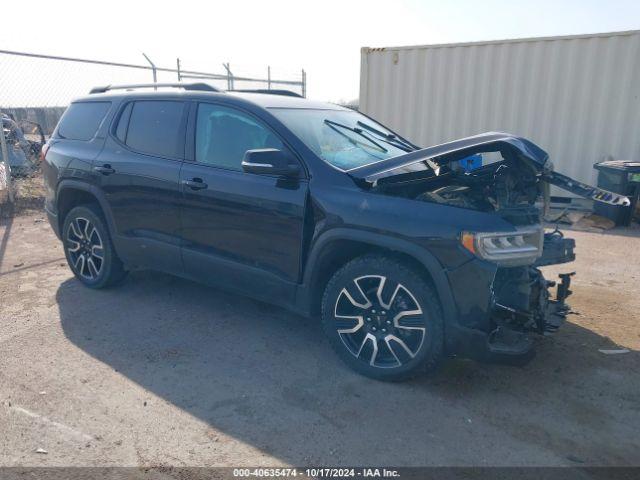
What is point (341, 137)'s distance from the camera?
4.08 m

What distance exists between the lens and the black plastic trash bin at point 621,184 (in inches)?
321

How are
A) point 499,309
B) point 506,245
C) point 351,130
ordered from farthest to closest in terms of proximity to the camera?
point 351,130 → point 499,309 → point 506,245

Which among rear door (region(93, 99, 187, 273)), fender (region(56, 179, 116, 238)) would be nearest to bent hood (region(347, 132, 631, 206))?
rear door (region(93, 99, 187, 273))

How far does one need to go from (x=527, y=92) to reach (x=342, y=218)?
24.4 feet

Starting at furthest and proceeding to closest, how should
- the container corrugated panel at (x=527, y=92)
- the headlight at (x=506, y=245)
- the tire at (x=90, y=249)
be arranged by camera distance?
1. the container corrugated panel at (x=527, y=92)
2. the tire at (x=90, y=249)
3. the headlight at (x=506, y=245)

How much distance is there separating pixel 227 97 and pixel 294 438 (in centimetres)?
253

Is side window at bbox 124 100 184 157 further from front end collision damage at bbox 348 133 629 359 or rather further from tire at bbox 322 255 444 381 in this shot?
tire at bbox 322 255 444 381

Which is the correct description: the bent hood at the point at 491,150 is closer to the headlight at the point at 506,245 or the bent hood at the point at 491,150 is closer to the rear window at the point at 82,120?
the headlight at the point at 506,245

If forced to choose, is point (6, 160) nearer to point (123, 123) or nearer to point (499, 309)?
point (123, 123)

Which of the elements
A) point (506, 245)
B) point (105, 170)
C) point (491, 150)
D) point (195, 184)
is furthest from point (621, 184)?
point (105, 170)

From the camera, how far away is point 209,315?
14.8 ft

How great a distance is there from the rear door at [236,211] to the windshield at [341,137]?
0.23 metres

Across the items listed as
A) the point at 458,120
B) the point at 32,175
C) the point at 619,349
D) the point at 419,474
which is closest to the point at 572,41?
the point at 458,120

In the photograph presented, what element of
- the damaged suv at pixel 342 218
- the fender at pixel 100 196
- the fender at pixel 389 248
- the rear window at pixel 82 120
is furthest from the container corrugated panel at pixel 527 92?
the fender at pixel 389 248
